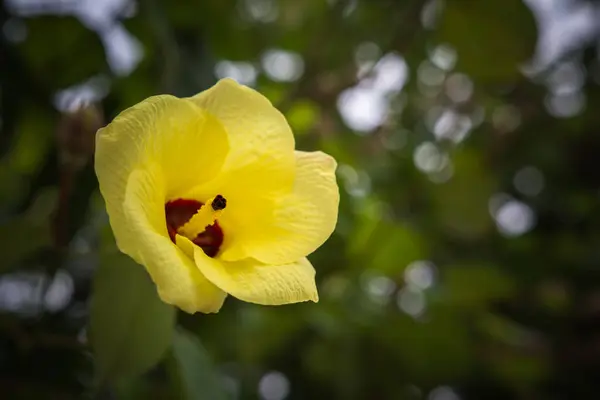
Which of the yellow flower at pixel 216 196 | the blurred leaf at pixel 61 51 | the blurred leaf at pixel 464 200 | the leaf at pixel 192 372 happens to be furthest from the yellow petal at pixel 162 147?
the blurred leaf at pixel 464 200

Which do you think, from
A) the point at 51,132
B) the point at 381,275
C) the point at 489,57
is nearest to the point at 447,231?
the point at 381,275

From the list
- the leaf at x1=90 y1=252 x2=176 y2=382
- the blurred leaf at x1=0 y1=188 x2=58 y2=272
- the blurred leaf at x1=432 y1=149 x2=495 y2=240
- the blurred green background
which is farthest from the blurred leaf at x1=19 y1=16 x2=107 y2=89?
the blurred leaf at x1=432 y1=149 x2=495 y2=240

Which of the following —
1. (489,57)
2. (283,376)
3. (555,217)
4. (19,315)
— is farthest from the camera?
(555,217)

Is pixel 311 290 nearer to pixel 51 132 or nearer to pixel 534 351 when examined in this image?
pixel 51 132

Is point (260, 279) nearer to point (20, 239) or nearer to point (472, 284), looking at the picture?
point (20, 239)

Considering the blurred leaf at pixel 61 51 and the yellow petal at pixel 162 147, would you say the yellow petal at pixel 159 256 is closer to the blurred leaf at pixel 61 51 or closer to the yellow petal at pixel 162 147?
the yellow petal at pixel 162 147

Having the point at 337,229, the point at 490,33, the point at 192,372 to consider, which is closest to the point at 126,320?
the point at 192,372
